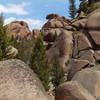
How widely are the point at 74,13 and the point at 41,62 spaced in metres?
48.6

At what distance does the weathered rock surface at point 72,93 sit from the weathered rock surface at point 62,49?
2916 centimetres

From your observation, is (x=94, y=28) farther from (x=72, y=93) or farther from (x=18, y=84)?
(x=18, y=84)

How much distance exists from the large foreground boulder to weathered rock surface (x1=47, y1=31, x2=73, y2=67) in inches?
1470

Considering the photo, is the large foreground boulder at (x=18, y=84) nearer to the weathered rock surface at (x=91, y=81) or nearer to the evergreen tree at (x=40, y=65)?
the weathered rock surface at (x=91, y=81)

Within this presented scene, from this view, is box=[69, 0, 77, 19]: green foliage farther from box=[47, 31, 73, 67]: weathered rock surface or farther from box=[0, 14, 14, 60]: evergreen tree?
box=[0, 14, 14, 60]: evergreen tree

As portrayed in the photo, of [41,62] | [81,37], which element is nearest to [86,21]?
[81,37]

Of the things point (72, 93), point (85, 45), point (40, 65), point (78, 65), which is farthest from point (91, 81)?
point (85, 45)

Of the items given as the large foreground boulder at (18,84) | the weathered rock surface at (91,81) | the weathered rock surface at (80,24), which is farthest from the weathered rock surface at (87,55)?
the large foreground boulder at (18,84)

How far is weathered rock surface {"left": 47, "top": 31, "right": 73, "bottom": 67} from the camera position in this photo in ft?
161

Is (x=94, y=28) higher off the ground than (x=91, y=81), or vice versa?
(x=94, y=28)

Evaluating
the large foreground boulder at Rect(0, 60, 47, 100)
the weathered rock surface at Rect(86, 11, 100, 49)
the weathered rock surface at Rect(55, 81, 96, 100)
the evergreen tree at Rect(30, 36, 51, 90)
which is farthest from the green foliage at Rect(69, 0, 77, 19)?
the large foreground boulder at Rect(0, 60, 47, 100)

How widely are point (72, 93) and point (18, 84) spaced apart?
336 inches

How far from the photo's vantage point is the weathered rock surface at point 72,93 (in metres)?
18.2

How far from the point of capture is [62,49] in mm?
49562
